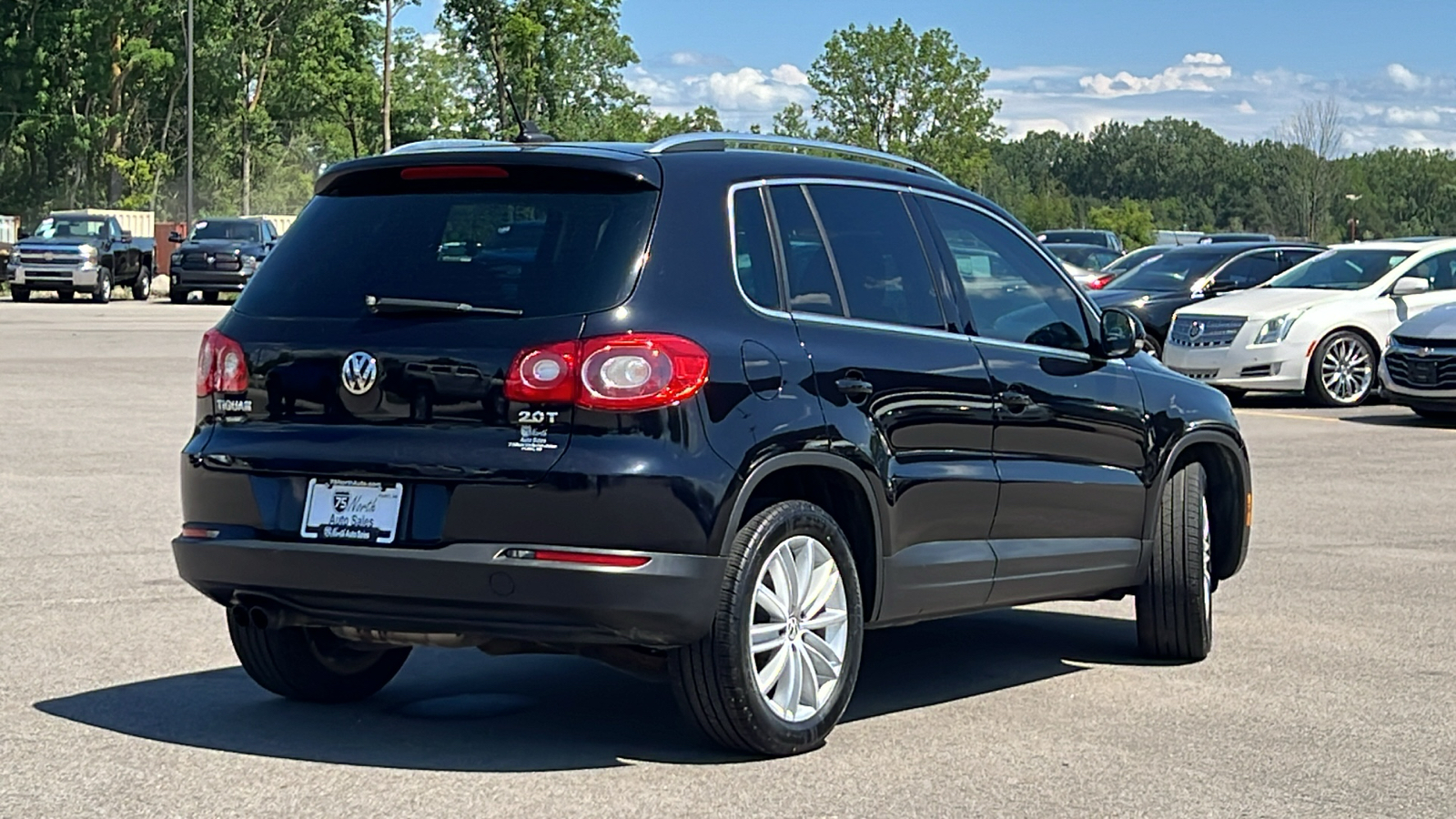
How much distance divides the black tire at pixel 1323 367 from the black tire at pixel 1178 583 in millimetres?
13688

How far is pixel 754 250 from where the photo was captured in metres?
6.01

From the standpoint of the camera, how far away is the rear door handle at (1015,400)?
6742 millimetres

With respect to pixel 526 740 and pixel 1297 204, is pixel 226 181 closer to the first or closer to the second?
pixel 1297 204

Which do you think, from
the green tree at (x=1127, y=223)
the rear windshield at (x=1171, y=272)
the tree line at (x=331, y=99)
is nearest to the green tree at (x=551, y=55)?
the tree line at (x=331, y=99)

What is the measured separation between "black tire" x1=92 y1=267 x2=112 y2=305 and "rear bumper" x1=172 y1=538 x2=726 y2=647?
Answer: 128 feet

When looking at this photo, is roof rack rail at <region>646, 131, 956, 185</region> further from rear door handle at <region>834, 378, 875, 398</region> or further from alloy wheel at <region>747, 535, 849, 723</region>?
alloy wheel at <region>747, 535, 849, 723</region>

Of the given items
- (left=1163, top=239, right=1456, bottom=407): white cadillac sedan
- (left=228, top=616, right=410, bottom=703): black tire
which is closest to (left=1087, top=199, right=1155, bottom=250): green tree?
(left=1163, top=239, right=1456, bottom=407): white cadillac sedan

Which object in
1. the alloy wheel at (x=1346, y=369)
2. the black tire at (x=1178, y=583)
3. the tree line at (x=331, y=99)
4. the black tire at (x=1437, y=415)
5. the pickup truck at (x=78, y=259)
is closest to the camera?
the black tire at (x=1178, y=583)

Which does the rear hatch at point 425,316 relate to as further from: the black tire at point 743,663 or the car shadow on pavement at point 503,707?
the car shadow on pavement at point 503,707

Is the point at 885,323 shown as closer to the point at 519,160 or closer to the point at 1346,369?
the point at 519,160

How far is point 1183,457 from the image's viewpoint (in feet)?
25.5

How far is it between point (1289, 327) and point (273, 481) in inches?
642

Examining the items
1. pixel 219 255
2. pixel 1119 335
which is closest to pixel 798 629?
pixel 1119 335

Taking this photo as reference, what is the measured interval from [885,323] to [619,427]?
123 centimetres
